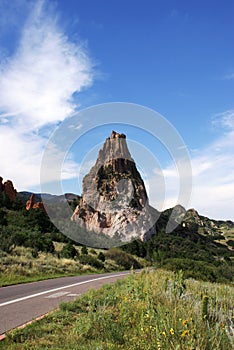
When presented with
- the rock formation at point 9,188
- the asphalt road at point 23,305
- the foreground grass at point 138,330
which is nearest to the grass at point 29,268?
the asphalt road at point 23,305

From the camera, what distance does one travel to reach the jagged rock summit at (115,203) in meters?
76.7

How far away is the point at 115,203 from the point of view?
273 ft

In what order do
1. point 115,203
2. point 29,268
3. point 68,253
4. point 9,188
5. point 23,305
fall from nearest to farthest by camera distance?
point 23,305 → point 29,268 → point 68,253 → point 115,203 → point 9,188

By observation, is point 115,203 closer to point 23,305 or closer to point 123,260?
point 123,260

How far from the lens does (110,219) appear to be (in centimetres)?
8012

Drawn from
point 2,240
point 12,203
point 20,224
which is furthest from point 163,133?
point 12,203

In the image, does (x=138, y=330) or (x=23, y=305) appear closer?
(x=138, y=330)

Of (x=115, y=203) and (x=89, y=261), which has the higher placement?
(x=115, y=203)

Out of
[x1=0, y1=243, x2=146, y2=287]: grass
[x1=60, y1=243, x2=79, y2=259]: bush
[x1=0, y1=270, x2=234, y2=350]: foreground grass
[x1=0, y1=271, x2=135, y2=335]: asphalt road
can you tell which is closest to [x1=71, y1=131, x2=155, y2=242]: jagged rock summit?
[x1=60, y1=243, x2=79, y2=259]: bush

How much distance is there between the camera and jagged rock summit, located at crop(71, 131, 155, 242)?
76.7m

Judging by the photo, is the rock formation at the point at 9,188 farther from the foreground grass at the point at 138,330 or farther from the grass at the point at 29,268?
the foreground grass at the point at 138,330

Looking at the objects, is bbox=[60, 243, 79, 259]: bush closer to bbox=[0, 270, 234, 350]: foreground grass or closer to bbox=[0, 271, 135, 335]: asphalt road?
bbox=[0, 271, 135, 335]: asphalt road

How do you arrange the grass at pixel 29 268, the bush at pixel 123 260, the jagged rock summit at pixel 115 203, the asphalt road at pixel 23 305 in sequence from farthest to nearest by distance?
the jagged rock summit at pixel 115 203
the bush at pixel 123 260
the grass at pixel 29 268
the asphalt road at pixel 23 305

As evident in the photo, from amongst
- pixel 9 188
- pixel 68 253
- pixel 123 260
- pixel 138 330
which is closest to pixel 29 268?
pixel 68 253
